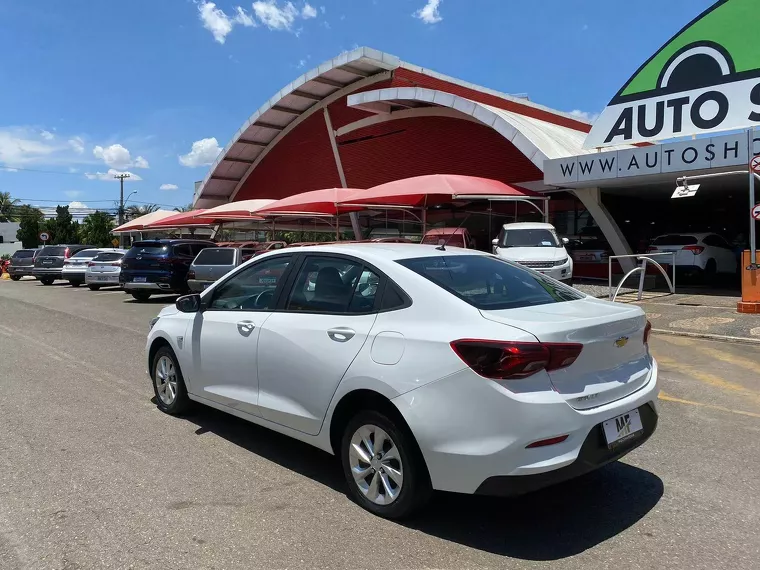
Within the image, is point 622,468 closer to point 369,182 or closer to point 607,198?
point 607,198

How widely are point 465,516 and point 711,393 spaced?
4.26 m

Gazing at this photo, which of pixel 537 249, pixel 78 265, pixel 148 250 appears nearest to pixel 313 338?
pixel 537 249

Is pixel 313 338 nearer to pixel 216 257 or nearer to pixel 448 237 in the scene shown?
pixel 216 257

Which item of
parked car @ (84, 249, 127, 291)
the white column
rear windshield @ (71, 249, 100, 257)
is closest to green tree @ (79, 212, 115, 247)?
rear windshield @ (71, 249, 100, 257)

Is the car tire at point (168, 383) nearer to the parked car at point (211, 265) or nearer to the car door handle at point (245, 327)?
the car door handle at point (245, 327)

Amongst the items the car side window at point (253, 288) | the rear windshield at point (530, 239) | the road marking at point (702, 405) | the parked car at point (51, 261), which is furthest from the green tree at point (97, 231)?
the road marking at point (702, 405)

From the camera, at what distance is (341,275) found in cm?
416

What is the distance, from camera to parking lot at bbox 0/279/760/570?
10.5ft

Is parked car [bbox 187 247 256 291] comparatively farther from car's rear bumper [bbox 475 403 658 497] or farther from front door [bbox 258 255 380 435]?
car's rear bumper [bbox 475 403 658 497]

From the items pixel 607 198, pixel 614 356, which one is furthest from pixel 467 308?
pixel 607 198

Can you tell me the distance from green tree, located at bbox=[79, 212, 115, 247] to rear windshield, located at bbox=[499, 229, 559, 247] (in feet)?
158

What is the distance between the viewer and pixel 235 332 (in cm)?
469

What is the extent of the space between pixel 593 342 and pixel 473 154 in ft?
73.1

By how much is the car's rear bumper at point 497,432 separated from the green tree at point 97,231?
58.4 meters
